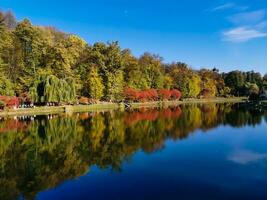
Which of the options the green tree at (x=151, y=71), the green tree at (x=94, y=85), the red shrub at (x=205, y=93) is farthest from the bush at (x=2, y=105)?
the red shrub at (x=205, y=93)

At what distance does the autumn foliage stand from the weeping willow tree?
2202 centimetres

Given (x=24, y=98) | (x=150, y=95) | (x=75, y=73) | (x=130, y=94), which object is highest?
(x=75, y=73)

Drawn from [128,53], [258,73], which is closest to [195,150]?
[128,53]

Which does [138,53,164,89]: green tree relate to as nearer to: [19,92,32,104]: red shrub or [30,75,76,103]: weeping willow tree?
[30,75,76,103]: weeping willow tree

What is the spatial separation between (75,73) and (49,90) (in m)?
15.0

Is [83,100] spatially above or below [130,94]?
below

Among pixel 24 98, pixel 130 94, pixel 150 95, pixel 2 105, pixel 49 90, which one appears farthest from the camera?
pixel 150 95

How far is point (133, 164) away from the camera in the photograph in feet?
64.7

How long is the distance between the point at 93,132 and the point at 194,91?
78595mm

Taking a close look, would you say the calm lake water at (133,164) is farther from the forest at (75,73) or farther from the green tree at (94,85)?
the green tree at (94,85)

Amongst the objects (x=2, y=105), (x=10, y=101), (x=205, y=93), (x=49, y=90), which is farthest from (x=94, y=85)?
(x=205, y=93)

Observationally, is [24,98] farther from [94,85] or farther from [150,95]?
[150,95]

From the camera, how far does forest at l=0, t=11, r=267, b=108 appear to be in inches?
2424

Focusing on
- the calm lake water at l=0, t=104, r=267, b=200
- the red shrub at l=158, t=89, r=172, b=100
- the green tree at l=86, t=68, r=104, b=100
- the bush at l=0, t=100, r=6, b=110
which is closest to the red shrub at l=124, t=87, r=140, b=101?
the green tree at l=86, t=68, r=104, b=100
